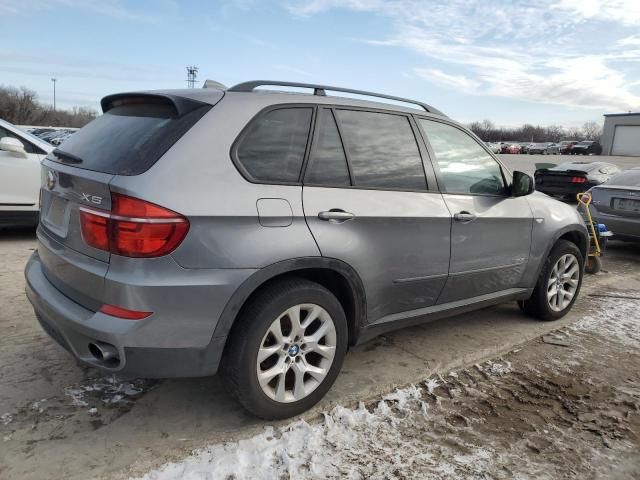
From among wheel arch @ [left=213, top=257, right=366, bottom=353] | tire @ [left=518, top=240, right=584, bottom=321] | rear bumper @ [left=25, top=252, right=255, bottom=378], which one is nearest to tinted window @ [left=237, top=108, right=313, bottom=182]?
wheel arch @ [left=213, top=257, right=366, bottom=353]

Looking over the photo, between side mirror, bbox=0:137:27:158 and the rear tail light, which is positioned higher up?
side mirror, bbox=0:137:27:158

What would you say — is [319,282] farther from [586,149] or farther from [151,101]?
[586,149]

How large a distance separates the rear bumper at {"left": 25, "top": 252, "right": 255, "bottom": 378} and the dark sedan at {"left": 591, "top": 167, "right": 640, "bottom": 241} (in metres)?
7.11

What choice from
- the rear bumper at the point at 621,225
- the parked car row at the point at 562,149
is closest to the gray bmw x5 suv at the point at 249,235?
the rear bumper at the point at 621,225

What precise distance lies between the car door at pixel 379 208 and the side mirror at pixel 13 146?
5.31 metres

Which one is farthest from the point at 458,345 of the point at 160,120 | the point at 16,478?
the point at 16,478

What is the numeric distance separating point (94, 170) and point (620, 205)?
757 centimetres

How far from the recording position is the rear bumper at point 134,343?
2389 mm

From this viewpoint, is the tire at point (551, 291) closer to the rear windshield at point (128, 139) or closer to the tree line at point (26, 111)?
the rear windshield at point (128, 139)

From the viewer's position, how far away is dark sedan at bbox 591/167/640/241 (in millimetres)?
7586

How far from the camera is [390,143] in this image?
11.0 feet

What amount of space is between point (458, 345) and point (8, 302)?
148 inches

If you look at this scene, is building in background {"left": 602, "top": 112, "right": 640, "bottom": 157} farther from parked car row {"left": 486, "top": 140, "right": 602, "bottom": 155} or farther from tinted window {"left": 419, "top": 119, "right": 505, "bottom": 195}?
tinted window {"left": 419, "top": 119, "right": 505, "bottom": 195}

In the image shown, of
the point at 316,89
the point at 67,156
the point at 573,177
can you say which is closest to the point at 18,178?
the point at 67,156
